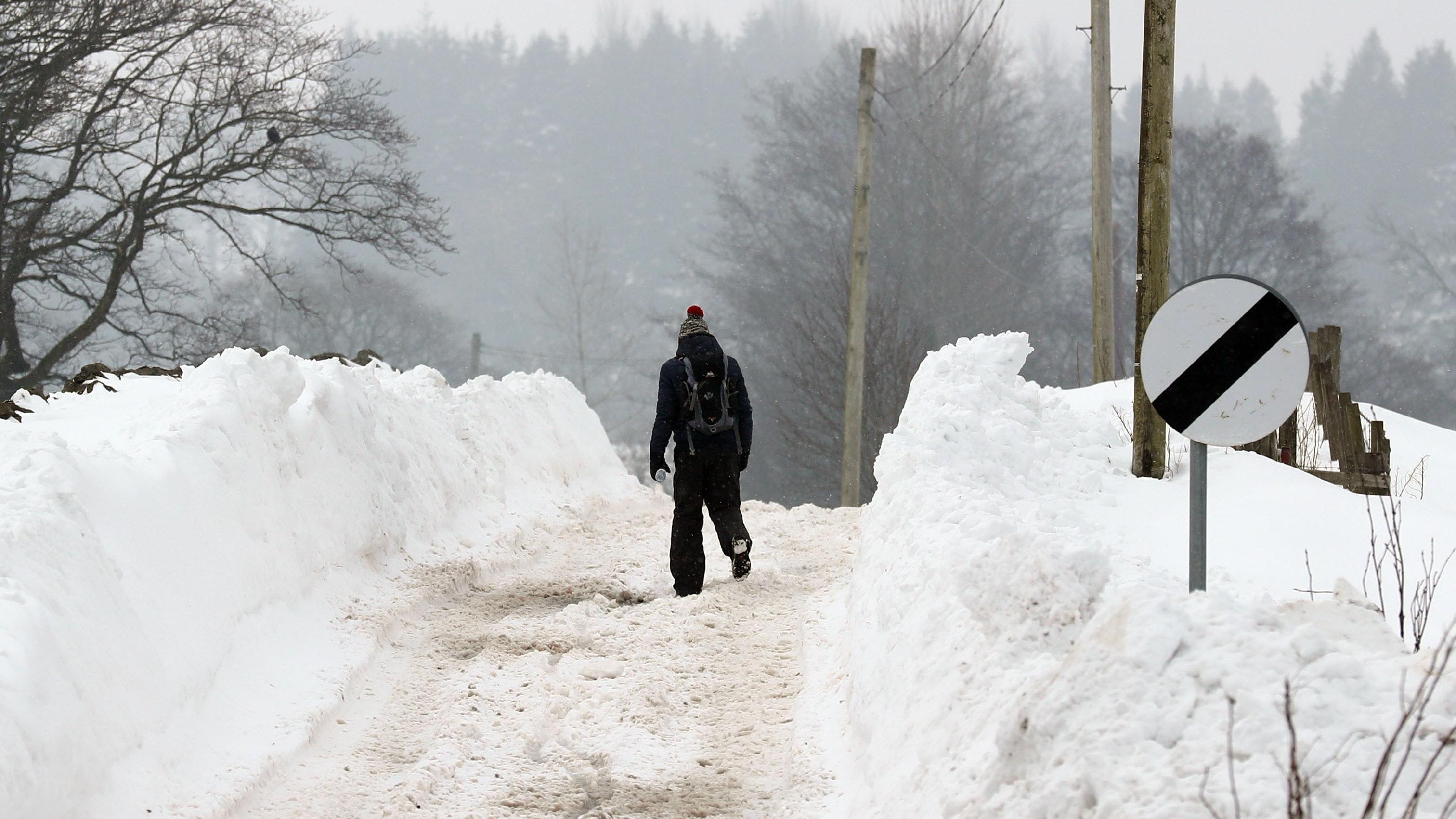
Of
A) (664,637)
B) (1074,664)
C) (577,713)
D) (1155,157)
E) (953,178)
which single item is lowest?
(577,713)

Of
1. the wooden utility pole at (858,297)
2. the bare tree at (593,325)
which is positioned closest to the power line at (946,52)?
the wooden utility pole at (858,297)

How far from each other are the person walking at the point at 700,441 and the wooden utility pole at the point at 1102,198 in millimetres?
7276

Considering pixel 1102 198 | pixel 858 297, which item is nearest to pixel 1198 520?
pixel 1102 198

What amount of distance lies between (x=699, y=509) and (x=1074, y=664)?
5.49m

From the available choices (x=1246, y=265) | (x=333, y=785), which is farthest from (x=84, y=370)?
(x=1246, y=265)

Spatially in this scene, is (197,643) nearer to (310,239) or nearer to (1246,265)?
(1246,265)

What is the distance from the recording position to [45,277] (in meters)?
19.9

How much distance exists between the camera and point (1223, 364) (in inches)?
168

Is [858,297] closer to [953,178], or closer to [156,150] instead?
[156,150]

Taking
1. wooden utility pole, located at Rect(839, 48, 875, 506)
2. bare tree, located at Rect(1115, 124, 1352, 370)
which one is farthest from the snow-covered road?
bare tree, located at Rect(1115, 124, 1352, 370)

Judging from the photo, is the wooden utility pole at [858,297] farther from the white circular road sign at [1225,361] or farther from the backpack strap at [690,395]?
the white circular road sign at [1225,361]

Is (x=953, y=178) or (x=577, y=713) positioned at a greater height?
(x=953, y=178)

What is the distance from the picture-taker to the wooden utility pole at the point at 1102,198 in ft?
47.7

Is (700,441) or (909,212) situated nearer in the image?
(700,441)
